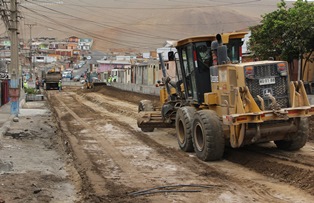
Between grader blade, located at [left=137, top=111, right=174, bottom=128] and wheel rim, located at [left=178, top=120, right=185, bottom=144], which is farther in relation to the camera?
grader blade, located at [left=137, top=111, right=174, bottom=128]

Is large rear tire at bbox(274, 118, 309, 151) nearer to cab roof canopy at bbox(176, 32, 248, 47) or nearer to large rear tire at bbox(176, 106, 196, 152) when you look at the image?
large rear tire at bbox(176, 106, 196, 152)

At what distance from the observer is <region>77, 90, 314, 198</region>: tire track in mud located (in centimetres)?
752

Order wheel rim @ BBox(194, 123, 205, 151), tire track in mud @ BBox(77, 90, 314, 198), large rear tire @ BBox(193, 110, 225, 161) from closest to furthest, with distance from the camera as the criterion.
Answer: tire track in mud @ BBox(77, 90, 314, 198) < large rear tire @ BBox(193, 110, 225, 161) < wheel rim @ BBox(194, 123, 205, 151)

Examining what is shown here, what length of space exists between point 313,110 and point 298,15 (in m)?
13.7

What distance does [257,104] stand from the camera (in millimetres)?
9000

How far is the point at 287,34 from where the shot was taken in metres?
21.5

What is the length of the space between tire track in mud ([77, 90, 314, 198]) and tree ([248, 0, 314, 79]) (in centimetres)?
1236

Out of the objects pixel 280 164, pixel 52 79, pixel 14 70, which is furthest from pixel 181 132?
pixel 52 79

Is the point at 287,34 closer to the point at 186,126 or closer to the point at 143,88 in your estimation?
the point at 186,126

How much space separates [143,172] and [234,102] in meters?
2.47

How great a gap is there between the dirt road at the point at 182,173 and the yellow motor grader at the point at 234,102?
0.48 metres

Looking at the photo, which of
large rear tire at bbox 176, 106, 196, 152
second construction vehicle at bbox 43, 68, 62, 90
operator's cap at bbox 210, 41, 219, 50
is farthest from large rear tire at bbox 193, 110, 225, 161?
second construction vehicle at bbox 43, 68, 62, 90

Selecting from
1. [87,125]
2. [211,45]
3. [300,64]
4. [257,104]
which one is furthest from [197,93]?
[300,64]

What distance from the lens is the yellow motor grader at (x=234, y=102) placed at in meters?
8.81
